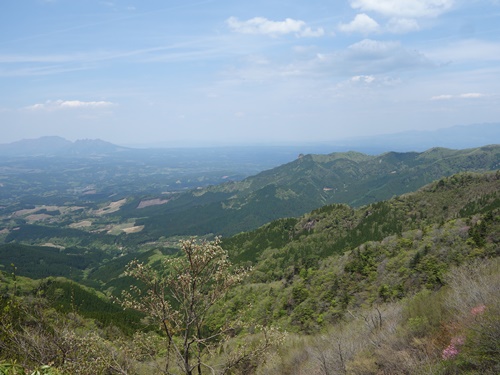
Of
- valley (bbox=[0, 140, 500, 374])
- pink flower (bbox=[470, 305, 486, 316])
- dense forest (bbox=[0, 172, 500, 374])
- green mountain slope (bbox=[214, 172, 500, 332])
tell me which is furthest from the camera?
green mountain slope (bbox=[214, 172, 500, 332])

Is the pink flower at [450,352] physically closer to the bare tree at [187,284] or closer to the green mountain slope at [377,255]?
the green mountain slope at [377,255]

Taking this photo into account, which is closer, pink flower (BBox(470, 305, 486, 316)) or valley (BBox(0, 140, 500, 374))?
valley (BBox(0, 140, 500, 374))

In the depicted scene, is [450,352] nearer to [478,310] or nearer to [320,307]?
[478,310]

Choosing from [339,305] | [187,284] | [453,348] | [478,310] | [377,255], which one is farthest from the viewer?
[377,255]

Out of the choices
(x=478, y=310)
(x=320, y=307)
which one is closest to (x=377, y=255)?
(x=320, y=307)

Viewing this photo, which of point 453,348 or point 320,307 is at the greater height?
point 453,348

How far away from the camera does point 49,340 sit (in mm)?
17281

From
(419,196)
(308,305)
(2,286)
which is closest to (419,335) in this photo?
(308,305)

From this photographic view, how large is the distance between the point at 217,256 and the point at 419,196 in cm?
11852

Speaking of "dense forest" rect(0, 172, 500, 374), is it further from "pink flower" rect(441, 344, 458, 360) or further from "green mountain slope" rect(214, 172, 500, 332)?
"green mountain slope" rect(214, 172, 500, 332)

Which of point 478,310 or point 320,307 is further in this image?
point 320,307

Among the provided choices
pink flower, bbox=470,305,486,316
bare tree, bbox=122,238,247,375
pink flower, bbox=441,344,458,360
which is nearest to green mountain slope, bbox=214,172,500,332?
bare tree, bbox=122,238,247,375

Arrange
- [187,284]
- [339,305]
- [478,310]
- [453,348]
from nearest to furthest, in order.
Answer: [187,284]
[453,348]
[478,310]
[339,305]

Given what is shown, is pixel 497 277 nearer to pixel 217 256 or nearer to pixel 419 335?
pixel 419 335
